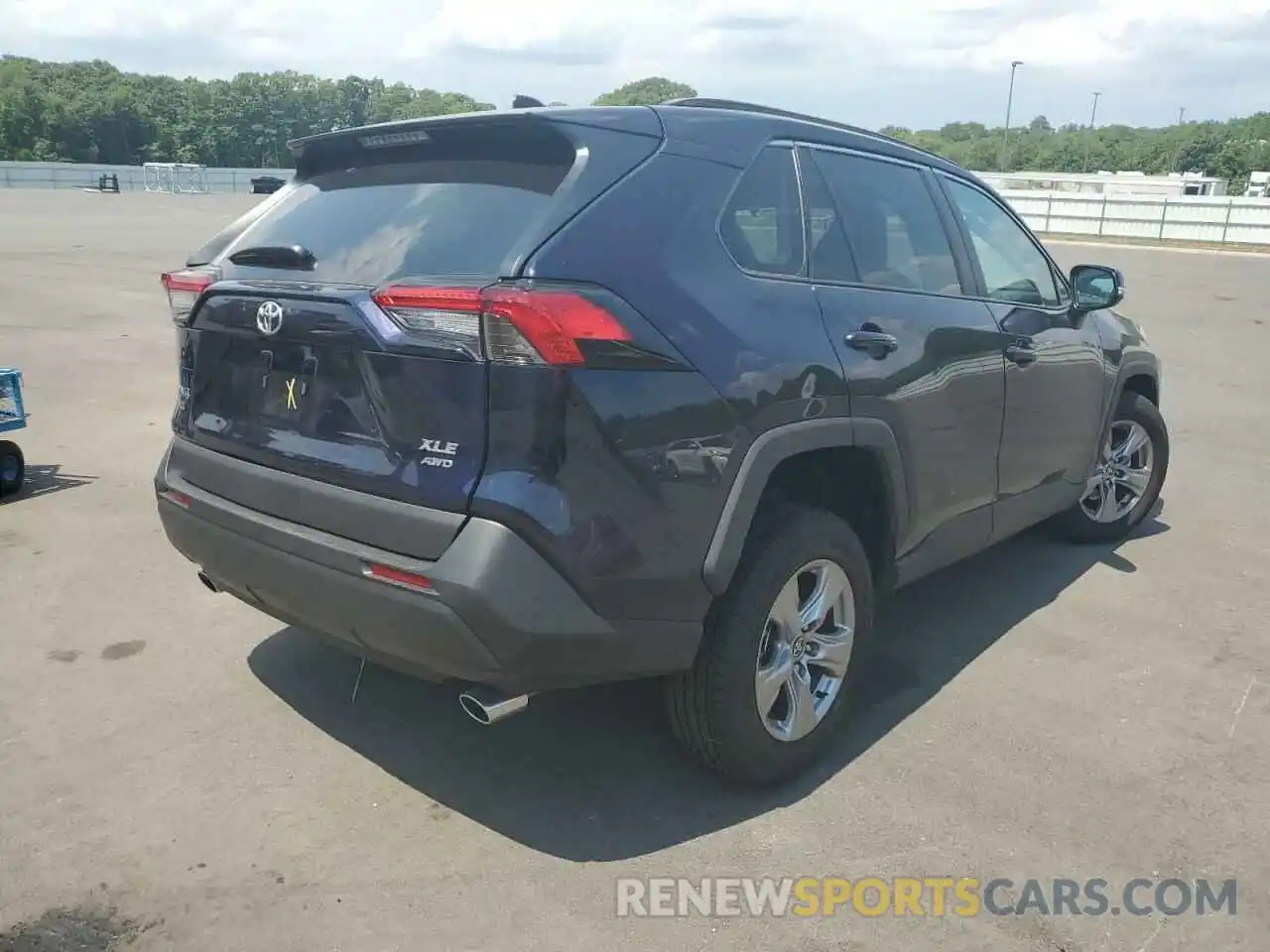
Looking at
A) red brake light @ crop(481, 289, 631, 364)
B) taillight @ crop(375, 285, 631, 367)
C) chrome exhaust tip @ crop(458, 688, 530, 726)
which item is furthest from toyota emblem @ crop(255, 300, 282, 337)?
chrome exhaust tip @ crop(458, 688, 530, 726)

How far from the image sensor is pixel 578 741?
11.6 feet

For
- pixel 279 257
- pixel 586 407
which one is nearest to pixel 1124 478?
pixel 586 407

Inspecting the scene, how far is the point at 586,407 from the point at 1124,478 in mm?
4052

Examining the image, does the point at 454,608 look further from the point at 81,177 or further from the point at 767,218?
the point at 81,177

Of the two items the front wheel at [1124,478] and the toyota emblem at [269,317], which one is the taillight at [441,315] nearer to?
the toyota emblem at [269,317]

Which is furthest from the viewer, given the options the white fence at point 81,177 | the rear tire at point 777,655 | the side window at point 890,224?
the white fence at point 81,177

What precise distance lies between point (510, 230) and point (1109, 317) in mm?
3675

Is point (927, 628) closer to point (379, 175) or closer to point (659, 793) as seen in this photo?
point (659, 793)

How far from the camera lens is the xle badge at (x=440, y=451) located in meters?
2.58

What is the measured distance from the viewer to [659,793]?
3232 mm

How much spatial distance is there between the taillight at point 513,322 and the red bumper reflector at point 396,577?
0.56m

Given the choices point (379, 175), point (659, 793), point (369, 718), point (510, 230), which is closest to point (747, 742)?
point (659, 793)

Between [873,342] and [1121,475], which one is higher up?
[873,342]

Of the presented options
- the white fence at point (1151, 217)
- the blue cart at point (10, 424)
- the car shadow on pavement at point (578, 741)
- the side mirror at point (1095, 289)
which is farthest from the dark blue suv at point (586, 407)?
the white fence at point (1151, 217)
